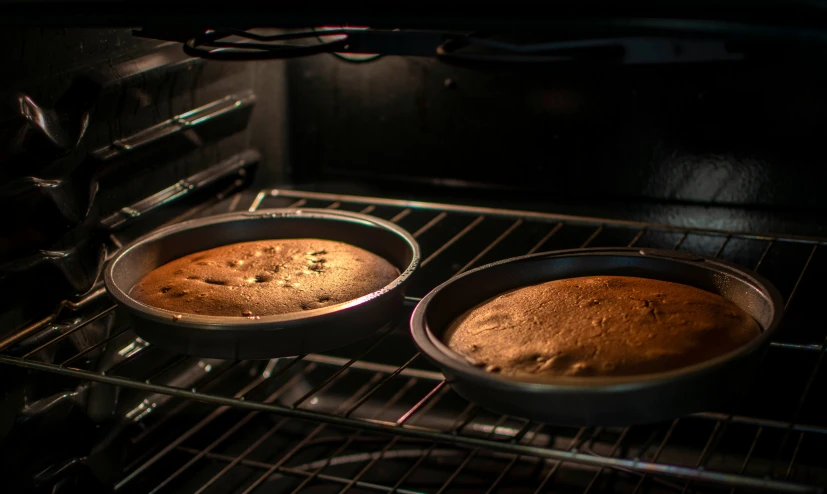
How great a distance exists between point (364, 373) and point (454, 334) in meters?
0.67

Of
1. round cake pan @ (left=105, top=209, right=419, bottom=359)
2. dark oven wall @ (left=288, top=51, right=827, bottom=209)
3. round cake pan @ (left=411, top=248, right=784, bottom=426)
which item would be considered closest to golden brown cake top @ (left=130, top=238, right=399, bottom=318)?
round cake pan @ (left=105, top=209, right=419, bottom=359)

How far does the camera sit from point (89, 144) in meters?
1.19

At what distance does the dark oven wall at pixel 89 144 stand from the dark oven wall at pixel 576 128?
9.0 inches

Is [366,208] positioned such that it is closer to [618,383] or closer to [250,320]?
[250,320]

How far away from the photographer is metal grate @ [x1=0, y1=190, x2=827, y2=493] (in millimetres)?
1297

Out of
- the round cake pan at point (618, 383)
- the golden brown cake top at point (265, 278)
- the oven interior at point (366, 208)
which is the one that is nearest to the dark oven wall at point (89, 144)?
the oven interior at point (366, 208)

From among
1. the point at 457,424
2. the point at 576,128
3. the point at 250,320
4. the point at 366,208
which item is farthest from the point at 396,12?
the point at 366,208

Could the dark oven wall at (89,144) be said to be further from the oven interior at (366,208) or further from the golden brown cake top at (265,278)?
the golden brown cake top at (265,278)

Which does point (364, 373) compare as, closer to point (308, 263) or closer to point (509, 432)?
point (509, 432)

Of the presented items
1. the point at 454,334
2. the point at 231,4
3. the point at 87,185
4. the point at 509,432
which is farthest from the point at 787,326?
the point at 87,185

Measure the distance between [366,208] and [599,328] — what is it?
790 mm

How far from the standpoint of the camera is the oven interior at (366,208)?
3.71ft

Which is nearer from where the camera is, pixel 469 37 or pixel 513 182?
pixel 469 37

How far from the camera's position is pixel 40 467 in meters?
1.16
